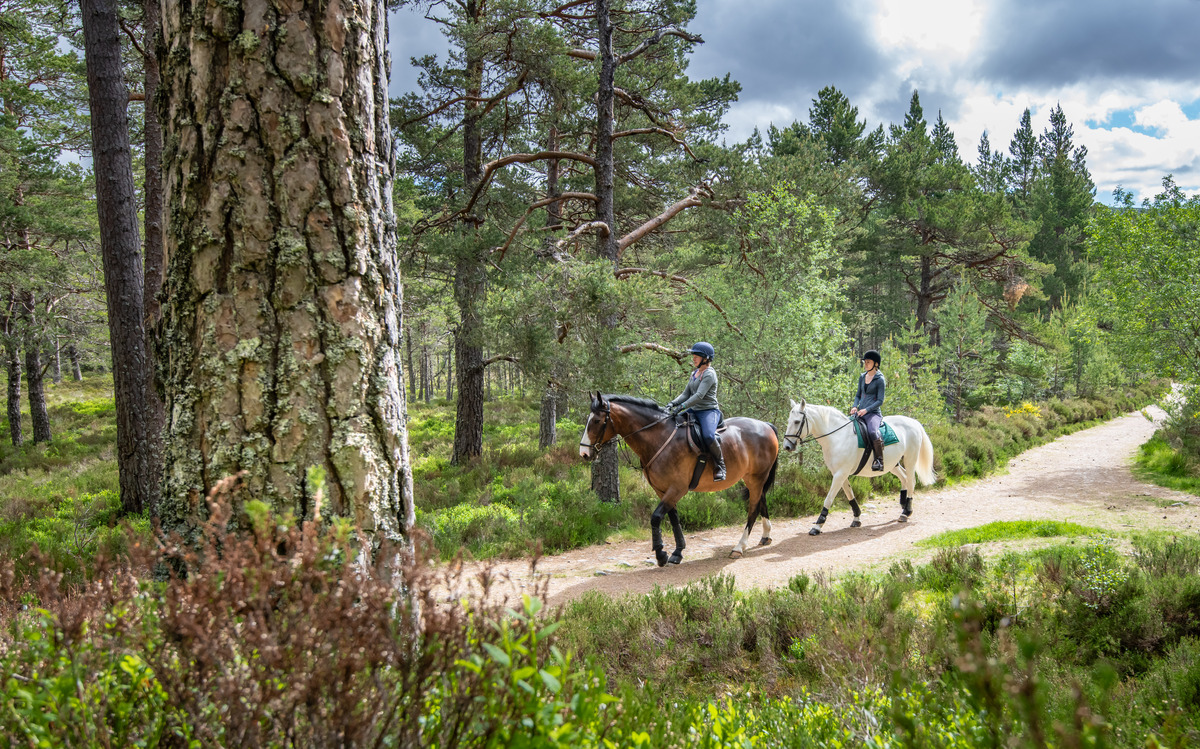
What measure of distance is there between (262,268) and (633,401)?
6367 mm

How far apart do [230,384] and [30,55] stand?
21.3m

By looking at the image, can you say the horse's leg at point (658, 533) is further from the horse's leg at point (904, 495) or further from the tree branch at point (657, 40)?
the tree branch at point (657, 40)

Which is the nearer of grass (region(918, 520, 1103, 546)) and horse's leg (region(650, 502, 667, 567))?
grass (region(918, 520, 1103, 546))

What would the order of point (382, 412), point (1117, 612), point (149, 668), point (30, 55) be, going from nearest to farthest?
1. point (149, 668)
2. point (382, 412)
3. point (1117, 612)
4. point (30, 55)

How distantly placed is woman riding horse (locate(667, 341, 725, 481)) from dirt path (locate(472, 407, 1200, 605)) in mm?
1512

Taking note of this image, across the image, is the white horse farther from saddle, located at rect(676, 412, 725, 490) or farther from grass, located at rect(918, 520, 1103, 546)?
saddle, located at rect(676, 412, 725, 490)

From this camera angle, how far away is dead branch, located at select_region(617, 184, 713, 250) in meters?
11.5

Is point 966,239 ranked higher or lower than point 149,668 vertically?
higher

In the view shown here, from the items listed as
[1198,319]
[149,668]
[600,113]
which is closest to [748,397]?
[600,113]

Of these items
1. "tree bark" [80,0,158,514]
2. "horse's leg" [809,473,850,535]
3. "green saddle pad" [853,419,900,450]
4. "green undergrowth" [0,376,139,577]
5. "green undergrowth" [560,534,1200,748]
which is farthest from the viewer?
"green saddle pad" [853,419,900,450]

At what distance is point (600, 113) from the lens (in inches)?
439

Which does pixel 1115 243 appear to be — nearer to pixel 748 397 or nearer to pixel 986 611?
pixel 748 397

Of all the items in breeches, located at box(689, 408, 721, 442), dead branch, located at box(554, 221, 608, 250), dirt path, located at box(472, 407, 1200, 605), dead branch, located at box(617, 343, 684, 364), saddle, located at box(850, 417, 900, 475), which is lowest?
dirt path, located at box(472, 407, 1200, 605)

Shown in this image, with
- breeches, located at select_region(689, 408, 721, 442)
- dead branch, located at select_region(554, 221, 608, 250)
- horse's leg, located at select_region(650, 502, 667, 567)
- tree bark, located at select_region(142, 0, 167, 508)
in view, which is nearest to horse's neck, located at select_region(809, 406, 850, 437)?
breeches, located at select_region(689, 408, 721, 442)
